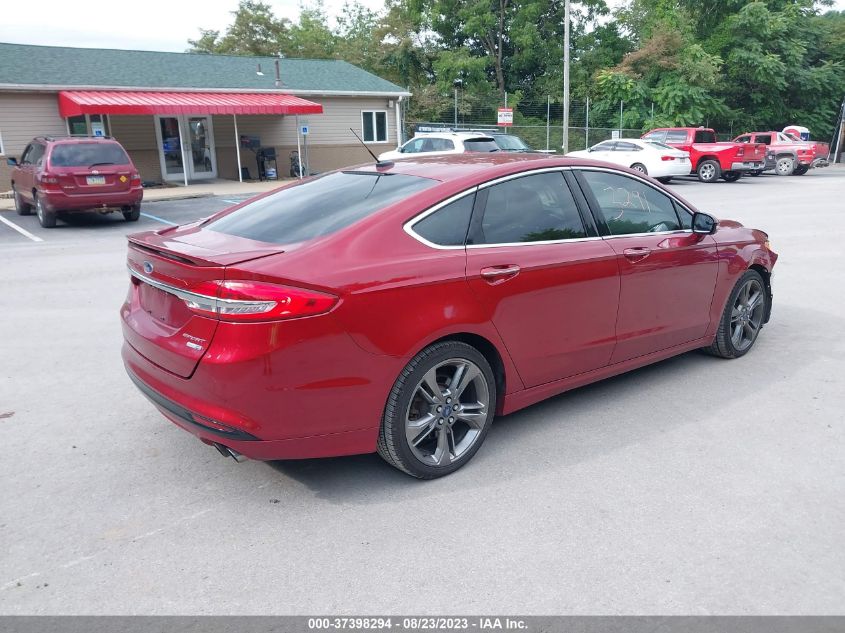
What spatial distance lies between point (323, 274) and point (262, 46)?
5284 centimetres

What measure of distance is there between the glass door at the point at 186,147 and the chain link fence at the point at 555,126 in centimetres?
1044

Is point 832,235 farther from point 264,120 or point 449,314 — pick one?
point 264,120

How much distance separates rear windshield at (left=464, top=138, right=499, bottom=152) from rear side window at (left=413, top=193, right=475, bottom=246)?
45.9 feet

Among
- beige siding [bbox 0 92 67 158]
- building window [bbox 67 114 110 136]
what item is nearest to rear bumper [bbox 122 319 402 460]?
building window [bbox 67 114 110 136]

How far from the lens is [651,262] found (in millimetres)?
4672

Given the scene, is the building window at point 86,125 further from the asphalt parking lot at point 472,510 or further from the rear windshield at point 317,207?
the rear windshield at point 317,207

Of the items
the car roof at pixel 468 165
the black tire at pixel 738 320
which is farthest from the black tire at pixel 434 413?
the black tire at pixel 738 320

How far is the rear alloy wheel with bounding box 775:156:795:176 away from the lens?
27891 mm

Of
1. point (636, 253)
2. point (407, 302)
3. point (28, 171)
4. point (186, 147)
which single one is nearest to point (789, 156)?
point (186, 147)

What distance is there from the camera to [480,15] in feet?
132

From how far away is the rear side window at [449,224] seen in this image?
12.1ft

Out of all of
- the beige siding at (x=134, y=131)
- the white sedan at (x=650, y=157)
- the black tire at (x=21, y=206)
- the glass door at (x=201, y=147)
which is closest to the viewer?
the black tire at (x=21, y=206)

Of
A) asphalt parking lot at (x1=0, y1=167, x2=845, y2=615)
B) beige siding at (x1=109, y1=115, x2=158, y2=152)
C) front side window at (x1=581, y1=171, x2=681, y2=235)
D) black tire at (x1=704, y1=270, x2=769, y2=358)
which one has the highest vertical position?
beige siding at (x1=109, y1=115, x2=158, y2=152)

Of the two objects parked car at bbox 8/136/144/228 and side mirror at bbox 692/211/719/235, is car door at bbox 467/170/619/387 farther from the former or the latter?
parked car at bbox 8/136/144/228
